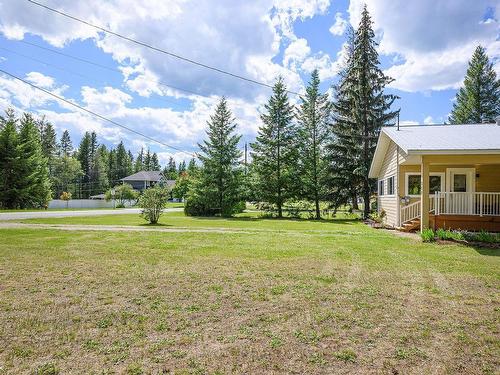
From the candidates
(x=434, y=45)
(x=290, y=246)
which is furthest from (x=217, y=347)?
(x=434, y=45)

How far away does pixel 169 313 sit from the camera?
4496mm

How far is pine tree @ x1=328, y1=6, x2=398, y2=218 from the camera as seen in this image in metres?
23.2

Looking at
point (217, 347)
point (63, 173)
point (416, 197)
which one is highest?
point (63, 173)

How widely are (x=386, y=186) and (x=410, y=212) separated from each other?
446cm

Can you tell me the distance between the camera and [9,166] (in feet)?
107

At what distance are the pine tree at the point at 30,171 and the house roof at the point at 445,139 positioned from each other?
33.7 meters

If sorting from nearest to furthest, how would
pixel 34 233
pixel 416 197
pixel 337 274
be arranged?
→ pixel 337 274, pixel 34 233, pixel 416 197

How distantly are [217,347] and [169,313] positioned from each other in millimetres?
1197

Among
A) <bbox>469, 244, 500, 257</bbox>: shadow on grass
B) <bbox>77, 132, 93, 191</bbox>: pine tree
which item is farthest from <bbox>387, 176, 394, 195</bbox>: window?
<bbox>77, 132, 93, 191</bbox>: pine tree

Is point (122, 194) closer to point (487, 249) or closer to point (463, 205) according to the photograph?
point (463, 205)

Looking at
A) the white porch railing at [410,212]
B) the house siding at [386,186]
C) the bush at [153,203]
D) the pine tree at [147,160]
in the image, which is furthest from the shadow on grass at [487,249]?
the pine tree at [147,160]

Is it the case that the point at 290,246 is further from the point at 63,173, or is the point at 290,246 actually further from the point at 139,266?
the point at 63,173

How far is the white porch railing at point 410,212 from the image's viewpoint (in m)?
14.7

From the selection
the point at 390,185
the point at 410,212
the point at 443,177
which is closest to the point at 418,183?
the point at 443,177
